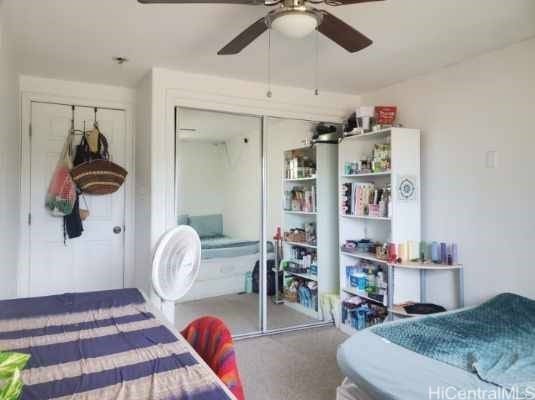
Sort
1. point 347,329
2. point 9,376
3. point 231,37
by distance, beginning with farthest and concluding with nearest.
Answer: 1. point 347,329
2. point 231,37
3. point 9,376

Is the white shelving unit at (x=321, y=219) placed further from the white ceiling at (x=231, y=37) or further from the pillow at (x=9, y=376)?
the pillow at (x=9, y=376)

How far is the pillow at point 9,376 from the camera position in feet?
2.26

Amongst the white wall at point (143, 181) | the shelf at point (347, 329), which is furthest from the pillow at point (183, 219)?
the shelf at point (347, 329)

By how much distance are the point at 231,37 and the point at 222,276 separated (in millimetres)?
2108

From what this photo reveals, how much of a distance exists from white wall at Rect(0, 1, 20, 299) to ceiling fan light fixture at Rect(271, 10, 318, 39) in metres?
1.51

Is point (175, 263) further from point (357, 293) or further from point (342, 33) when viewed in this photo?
point (357, 293)

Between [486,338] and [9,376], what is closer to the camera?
[9,376]

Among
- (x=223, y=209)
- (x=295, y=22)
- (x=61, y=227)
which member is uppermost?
(x=295, y=22)

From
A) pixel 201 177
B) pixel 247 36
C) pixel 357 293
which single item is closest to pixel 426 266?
pixel 357 293

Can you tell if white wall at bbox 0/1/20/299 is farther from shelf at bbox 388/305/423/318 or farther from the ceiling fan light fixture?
shelf at bbox 388/305/423/318

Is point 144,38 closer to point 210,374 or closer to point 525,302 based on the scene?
point 210,374

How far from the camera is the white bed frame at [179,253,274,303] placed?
11.7 ft

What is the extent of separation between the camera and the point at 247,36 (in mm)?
1930

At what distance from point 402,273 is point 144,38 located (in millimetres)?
2643
